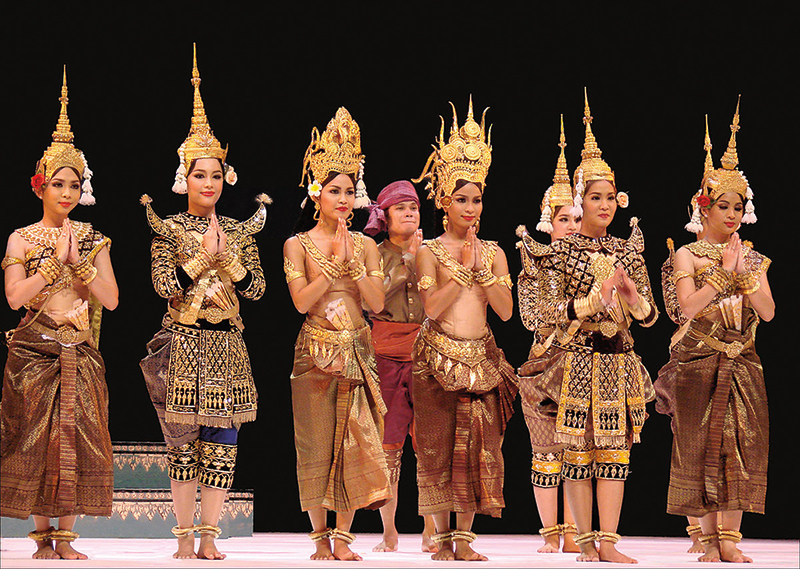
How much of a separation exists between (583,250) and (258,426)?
304 cm

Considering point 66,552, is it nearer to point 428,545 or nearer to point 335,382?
point 335,382

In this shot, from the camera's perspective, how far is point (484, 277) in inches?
205

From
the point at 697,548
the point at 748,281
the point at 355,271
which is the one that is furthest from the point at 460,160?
the point at 697,548

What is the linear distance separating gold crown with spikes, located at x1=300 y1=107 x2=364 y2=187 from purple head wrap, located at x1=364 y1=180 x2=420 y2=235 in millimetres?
784

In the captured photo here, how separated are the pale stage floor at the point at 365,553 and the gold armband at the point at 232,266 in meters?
1.12

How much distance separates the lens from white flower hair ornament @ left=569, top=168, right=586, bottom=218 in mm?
5219

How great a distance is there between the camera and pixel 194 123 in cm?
546

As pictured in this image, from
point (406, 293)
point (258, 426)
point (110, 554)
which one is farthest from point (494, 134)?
point (110, 554)

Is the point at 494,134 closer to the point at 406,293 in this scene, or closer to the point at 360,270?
the point at 406,293

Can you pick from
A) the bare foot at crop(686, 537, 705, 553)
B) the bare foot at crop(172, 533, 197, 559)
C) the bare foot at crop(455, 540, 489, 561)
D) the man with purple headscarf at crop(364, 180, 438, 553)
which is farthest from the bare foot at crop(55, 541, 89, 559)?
the bare foot at crop(686, 537, 705, 553)

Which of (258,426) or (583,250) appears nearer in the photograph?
(583,250)

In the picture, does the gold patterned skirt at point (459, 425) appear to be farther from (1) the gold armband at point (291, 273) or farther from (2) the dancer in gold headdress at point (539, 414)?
(1) the gold armband at point (291, 273)

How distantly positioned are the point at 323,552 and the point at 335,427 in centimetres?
49

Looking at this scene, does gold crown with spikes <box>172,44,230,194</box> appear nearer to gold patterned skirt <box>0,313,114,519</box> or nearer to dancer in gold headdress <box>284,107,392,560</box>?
dancer in gold headdress <box>284,107,392,560</box>
